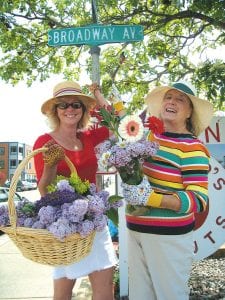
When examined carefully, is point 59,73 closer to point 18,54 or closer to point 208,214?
point 18,54

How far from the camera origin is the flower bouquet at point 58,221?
7.06 feet

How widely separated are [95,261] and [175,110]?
1.03 metres

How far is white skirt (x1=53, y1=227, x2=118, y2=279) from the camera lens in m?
2.71

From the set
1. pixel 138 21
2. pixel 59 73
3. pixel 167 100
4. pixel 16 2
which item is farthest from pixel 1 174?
pixel 59 73

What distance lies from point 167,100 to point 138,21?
519 cm

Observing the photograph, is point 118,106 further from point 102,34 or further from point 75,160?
point 102,34

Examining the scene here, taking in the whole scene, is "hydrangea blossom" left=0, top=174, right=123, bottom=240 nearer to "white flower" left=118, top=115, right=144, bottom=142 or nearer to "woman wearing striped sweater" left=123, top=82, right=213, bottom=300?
"woman wearing striped sweater" left=123, top=82, right=213, bottom=300

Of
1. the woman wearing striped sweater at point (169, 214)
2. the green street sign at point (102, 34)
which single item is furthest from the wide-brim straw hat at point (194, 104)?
the green street sign at point (102, 34)

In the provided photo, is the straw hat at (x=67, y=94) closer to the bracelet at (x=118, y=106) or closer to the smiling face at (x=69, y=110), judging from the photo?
the smiling face at (x=69, y=110)

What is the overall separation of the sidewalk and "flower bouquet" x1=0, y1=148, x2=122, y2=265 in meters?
2.66

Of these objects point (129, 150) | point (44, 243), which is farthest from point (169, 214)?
point (44, 243)

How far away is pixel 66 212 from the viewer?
2.17 metres

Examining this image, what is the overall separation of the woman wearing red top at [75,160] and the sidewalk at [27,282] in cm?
208

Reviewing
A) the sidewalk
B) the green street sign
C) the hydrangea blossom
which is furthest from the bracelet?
the sidewalk
